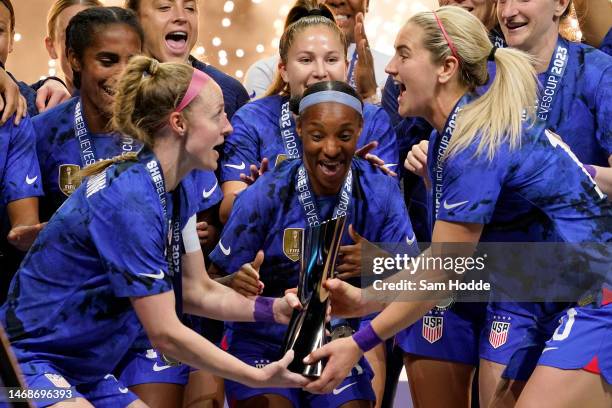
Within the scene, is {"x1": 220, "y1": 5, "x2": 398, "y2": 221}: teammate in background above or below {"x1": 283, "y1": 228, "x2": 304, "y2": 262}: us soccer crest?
above

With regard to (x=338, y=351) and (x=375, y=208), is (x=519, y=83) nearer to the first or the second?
(x=375, y=208)

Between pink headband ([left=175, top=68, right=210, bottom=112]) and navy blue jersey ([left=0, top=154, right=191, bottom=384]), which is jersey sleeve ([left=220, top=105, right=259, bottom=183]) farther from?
navy blue jersey ([left=0, top=154, right=191, bottom=384])

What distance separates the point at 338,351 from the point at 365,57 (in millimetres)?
1704

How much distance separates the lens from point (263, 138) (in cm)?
447

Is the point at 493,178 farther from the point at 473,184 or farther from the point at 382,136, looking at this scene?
the point at 382,136

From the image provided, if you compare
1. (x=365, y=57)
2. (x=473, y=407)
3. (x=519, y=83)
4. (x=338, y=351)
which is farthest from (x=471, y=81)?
(x=473, y=407)

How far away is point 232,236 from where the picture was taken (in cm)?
396

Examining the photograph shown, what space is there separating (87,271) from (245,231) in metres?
0.89

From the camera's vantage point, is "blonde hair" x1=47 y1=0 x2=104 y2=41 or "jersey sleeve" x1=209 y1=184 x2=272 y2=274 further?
"blonde hair" x1=47 y1=0 x2=104 y2=41

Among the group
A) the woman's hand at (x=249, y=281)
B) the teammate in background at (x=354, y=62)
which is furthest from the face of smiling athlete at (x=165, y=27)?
the woman's hand at (x=249, y=281)

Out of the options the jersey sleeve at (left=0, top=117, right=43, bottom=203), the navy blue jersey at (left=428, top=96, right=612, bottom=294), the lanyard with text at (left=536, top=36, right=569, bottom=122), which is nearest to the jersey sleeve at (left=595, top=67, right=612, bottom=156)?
the lanyard with text at (left=536, top=36, right=569, bottom=122)

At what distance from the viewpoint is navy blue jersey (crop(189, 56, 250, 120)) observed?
187 inches

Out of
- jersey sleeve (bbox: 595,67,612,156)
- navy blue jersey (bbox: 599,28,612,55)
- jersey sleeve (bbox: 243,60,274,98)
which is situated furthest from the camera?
jersey sleeve (bbox: 243,60,274,98)

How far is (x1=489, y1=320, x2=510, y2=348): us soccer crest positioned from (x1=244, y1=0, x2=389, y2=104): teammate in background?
139cm
